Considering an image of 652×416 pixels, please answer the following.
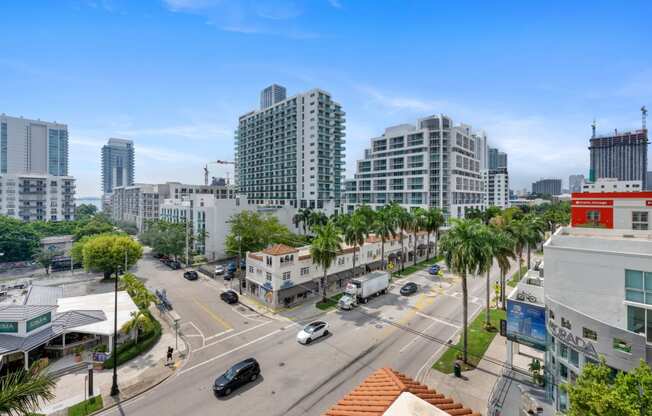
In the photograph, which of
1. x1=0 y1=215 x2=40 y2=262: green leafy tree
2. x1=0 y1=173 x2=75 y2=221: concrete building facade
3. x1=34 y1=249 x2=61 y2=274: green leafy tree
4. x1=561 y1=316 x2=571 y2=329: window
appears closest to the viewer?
x1=561 y1=316 x2=571 y2=329: window

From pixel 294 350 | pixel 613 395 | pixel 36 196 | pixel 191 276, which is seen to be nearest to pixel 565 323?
pixel 613 395

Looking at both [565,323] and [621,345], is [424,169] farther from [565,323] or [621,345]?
[621,345]

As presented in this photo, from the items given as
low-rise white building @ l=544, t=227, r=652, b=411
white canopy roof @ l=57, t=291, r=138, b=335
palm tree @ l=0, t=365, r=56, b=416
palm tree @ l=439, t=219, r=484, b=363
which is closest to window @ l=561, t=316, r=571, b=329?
low-rise white building @ l=544, t=227, r=652, b=411

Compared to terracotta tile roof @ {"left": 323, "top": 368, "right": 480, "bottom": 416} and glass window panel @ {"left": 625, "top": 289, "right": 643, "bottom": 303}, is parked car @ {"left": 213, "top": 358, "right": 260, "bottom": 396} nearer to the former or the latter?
terracotta tile roof @ {"left": 323, "top": 368, "right": 480, "bottom": 416}

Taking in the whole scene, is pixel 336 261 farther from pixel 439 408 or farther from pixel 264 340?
pixel 439 408

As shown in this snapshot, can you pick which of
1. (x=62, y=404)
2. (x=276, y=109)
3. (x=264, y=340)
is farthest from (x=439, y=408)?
(x=276, y=109)

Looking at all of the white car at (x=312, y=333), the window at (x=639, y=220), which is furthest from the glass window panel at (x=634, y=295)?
the window at (x=639, y=220)

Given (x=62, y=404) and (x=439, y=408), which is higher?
(x=439, y=408)

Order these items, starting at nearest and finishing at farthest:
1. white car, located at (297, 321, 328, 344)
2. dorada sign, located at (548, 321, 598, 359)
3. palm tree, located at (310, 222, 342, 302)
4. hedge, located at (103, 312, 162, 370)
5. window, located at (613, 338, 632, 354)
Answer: window, located at (613, 338, 632, 354) < dorada sign, located at (548, 321, 598, 359) < hedge, located at (103, 312, 162, 370) < white car, located at (297, 321, 328, 344) < palm tree, located at (310, 222, 342, 302)

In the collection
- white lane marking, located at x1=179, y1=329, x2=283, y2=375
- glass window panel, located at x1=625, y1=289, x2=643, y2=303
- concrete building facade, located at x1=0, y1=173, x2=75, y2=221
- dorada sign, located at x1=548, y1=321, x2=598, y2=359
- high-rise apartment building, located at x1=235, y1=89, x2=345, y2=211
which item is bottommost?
white lane marking, located at x1=179, y1=329, x2=283, y2=375
